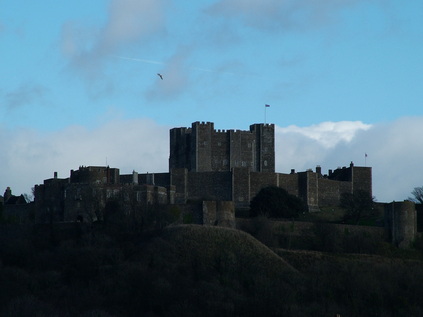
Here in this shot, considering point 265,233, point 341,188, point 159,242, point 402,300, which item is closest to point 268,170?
point 341,188

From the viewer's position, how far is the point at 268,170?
91625mm

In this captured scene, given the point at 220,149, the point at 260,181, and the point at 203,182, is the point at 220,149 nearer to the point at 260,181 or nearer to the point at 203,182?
the point at 260,181

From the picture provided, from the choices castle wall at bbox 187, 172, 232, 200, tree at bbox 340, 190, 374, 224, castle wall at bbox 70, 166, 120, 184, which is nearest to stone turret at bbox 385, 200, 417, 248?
tree at bbox 340, 190, 374, 224

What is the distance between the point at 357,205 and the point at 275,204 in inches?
228

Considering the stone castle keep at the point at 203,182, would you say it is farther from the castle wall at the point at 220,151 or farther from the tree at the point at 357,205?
the tree at the point at 357,205

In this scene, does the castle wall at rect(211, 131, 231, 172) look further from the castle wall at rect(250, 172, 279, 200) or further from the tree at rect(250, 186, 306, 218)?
the tree at rect(250, 186, 306, 218)

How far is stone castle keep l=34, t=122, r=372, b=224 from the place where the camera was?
77.6m

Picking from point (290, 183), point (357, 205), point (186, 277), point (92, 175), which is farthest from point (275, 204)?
point (186, 277)

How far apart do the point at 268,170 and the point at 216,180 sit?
671 centimetres

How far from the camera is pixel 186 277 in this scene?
62000 millimetres

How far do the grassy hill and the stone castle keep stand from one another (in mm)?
5259

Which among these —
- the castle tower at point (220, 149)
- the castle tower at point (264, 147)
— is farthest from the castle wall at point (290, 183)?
the castle tower at point (264, 147)

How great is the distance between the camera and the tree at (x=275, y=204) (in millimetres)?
79500

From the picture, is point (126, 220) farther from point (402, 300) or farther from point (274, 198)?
point (402, 300)
